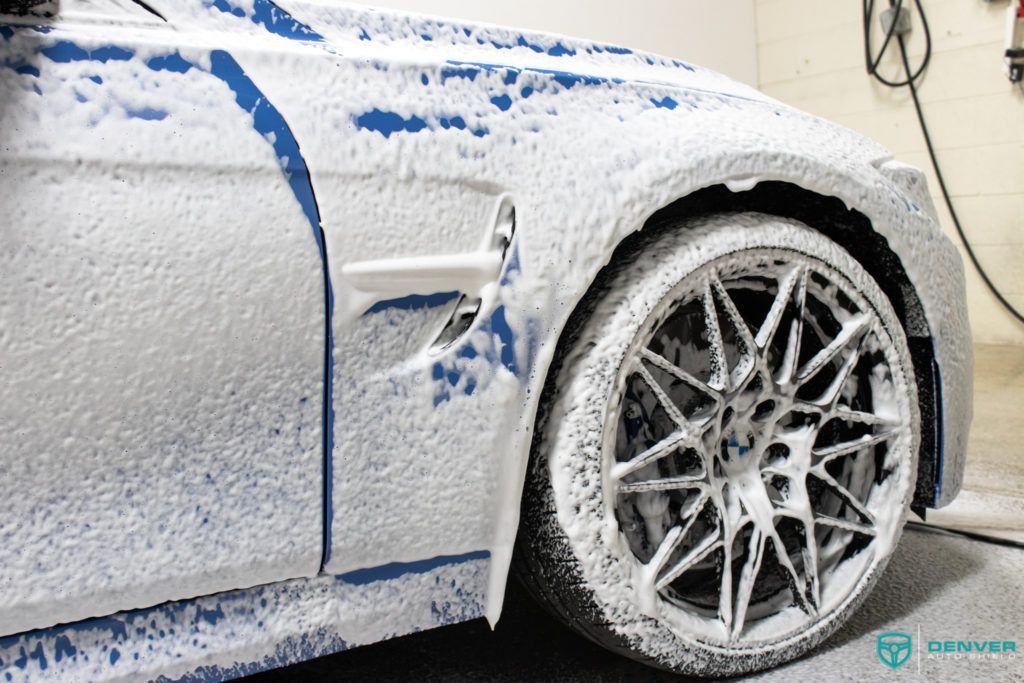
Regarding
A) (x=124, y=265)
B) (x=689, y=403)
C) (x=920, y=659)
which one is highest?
(x=124, y=265)

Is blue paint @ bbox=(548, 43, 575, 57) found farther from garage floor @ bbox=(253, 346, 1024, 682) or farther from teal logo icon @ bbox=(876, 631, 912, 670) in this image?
teal logo icon @ bbox=(876, 631, 912, 670)

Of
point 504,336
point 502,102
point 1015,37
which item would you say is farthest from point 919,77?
point 504,336

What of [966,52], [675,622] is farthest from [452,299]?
[966,52]

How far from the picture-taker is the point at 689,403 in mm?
1277

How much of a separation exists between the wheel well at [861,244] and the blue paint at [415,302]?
27 centimetres

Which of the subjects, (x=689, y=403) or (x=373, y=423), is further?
(x=689, y=403)

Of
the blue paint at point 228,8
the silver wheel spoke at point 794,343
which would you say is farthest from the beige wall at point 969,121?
the blue paint at point 228,8

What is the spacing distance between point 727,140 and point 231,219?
657 millimetres

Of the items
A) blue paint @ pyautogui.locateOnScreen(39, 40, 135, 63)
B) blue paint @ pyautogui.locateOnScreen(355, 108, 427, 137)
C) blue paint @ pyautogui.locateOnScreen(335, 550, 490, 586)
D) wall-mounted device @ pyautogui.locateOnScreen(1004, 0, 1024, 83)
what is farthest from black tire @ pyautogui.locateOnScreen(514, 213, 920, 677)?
wall-mounted device @ pyautogui.locateOnScreen(1004, 0, 1024, 83)

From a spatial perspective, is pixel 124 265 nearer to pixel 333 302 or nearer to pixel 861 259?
pixel 333 302

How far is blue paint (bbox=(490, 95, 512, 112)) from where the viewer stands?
107 cm

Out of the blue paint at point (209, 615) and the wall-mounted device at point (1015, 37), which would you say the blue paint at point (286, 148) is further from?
the wall-mounted device at point (1015, 37)

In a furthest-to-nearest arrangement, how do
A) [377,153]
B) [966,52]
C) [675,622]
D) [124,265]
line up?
[966,52] < [675,622] < [377,153] < [124,265]

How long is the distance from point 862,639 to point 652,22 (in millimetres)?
3978
